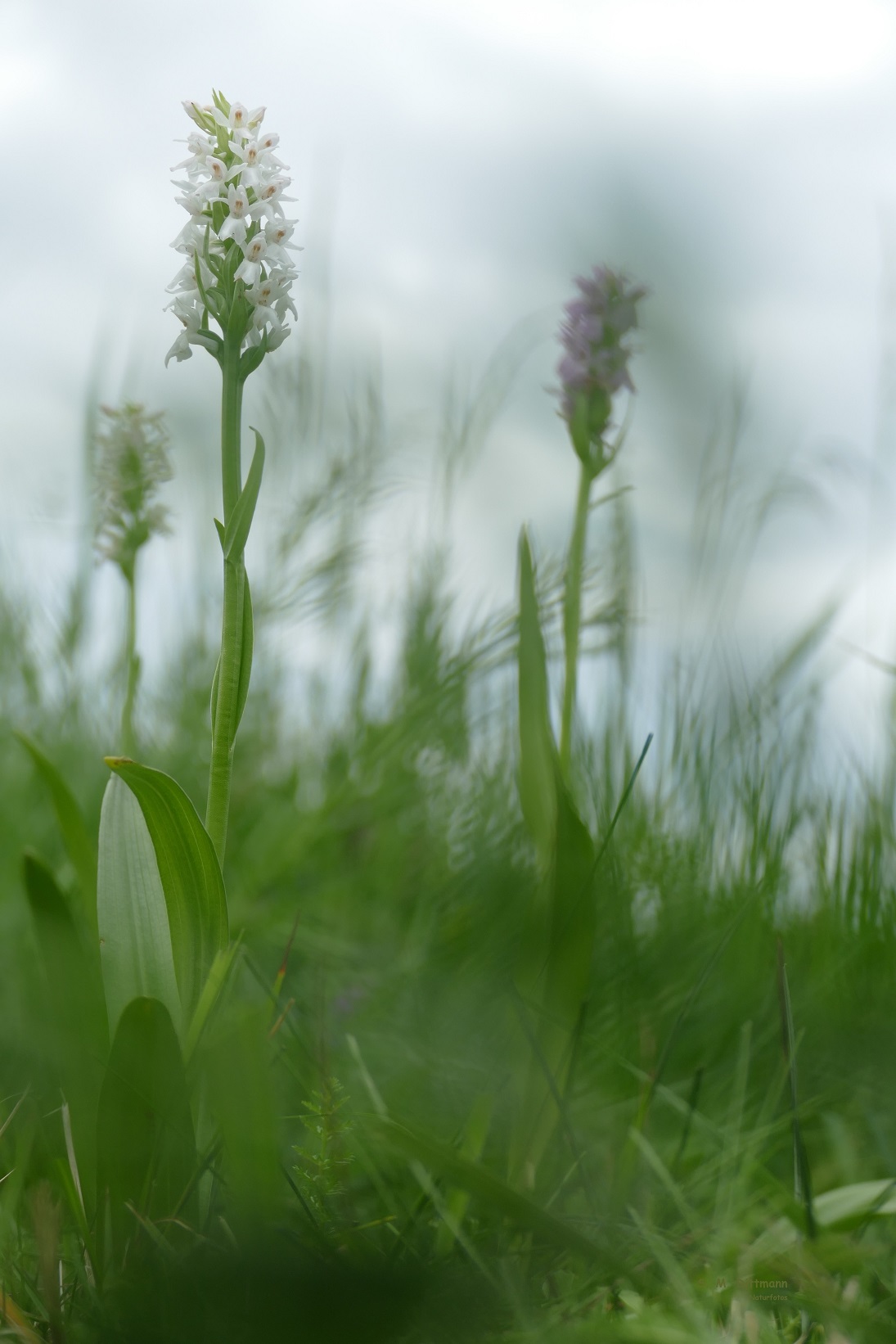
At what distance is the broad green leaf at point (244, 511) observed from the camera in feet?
2.04

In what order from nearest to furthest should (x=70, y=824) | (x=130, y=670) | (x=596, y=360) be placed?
(x=70, y=824)
(x=596, y=360)
(x=130, y=670)

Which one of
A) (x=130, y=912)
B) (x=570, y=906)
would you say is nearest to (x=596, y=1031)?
(x=570, y=906)

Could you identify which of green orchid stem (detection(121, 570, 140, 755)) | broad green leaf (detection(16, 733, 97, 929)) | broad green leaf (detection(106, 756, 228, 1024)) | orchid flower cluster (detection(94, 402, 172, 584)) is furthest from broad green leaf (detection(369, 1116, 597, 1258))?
orchid flower cluster (detection(94, 402, 172, 584))

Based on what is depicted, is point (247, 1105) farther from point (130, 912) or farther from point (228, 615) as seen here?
point (228, 615)

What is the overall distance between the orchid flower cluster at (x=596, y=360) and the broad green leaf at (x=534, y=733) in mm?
166

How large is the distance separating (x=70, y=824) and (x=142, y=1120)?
0.20 metres

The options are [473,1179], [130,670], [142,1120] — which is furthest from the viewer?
[130,670]

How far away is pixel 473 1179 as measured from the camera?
1.39 feet

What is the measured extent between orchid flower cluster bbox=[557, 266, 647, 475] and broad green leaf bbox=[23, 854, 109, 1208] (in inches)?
19.7

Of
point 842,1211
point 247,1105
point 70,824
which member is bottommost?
point 842,1211

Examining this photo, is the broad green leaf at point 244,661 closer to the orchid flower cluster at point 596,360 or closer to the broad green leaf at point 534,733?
the broad green leaf at point 534,733

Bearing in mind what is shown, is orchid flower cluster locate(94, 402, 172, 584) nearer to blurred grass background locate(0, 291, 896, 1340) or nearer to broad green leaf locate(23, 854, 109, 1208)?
blurred grass background locate(0, 291, 896, 1340)

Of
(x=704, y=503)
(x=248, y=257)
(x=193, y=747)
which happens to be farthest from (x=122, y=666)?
(x=704, y=503)

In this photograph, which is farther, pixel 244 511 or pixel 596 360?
pixel 596 360
